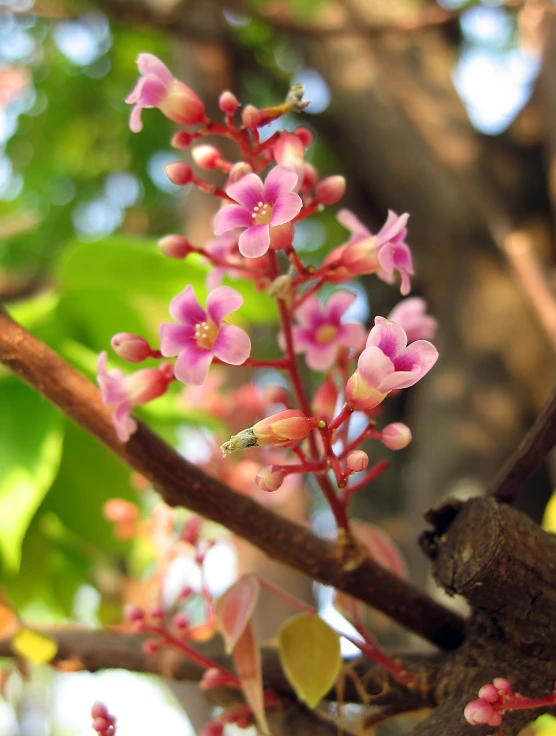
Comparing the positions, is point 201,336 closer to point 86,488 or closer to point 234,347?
point 234,347

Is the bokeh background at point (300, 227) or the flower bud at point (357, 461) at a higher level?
the flower bud at point (357, 461)

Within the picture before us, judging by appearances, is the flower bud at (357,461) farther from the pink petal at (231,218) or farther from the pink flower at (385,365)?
the pink petal at (231,218)

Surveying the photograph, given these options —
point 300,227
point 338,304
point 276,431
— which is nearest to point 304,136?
point 338,304

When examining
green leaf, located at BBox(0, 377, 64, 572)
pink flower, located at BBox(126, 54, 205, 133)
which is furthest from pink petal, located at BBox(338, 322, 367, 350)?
green leaf, located at BBox(0, 377, 64, 572)

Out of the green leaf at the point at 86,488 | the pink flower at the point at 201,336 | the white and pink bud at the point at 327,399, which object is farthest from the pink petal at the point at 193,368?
the green leaf at the point at 86,488

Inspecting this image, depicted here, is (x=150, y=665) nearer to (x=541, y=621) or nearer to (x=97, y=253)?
(x=541, y=621)

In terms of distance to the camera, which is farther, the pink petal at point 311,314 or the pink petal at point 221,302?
the pink petal at point 311,314

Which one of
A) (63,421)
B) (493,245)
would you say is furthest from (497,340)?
(63,421)

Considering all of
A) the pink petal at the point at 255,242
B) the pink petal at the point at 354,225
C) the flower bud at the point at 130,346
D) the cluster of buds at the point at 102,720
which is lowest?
the cluster of buds at the point at 102,720
